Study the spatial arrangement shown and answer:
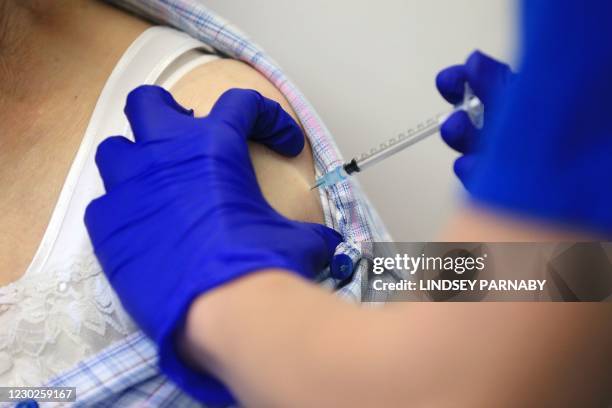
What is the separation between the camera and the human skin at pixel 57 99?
87 cm

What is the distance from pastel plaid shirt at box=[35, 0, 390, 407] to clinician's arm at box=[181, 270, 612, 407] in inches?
10.1

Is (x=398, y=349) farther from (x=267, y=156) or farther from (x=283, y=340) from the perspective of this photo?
(x=267, y=156)

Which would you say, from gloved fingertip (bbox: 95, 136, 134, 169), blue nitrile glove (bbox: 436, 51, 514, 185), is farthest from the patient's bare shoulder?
blue nitrile glove (bbox: 436, 51, 514, 185)

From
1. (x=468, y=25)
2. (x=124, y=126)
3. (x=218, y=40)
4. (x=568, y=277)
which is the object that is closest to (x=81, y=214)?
(x=124, y=126)

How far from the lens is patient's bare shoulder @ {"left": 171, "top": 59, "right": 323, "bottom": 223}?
0.86 m

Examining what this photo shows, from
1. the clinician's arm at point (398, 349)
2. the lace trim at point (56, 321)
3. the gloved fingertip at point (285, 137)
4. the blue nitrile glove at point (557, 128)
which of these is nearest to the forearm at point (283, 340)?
the clinician's arm at point (398, 349)

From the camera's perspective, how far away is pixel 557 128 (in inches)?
17.0

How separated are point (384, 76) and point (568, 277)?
77 cm

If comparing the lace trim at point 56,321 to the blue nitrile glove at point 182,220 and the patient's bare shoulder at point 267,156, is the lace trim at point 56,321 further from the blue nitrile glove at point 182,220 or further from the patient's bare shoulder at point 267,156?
the patient's bare shoulder at point 267,156

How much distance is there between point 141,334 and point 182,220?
224 millimetres

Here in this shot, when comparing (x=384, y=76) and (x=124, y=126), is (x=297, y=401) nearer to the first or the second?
(x=124, y=126)

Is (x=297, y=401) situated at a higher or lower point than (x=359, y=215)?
lower

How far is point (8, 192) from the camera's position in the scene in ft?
2.91

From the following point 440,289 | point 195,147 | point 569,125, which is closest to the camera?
point 569,125
